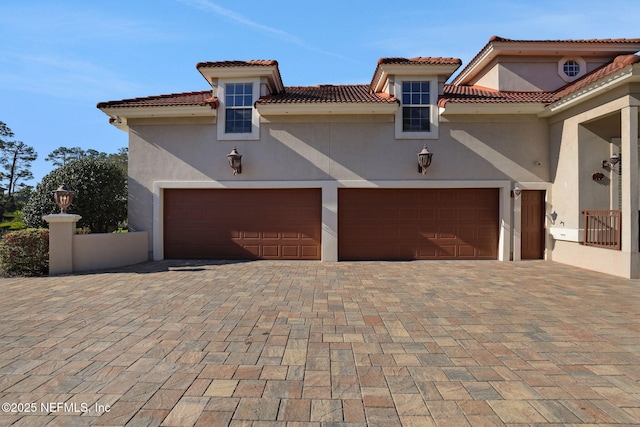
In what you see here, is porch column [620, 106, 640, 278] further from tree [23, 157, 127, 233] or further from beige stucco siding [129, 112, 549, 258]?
tree [23, 157, 127, 233]

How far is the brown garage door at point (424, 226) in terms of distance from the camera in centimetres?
1028

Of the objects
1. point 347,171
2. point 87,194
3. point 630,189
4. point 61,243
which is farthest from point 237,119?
point 630,189

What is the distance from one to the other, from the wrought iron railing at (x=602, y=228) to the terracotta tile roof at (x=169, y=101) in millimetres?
11199

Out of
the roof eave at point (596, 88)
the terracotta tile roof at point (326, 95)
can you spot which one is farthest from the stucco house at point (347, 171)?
the roof eave at point (596, 88)

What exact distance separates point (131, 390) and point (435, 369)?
2.82m

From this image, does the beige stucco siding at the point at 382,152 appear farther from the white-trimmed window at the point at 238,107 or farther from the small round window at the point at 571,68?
the small round window at the point at 571,68

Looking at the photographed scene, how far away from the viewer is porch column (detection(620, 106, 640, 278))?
7496 mm

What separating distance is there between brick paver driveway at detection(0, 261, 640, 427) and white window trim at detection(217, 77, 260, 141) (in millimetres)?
5324

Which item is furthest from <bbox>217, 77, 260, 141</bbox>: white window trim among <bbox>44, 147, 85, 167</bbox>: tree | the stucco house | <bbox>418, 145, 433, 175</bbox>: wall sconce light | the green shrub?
<bbox>44, 147, 85, 167</bbox>: tree

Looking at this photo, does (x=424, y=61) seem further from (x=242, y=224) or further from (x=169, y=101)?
(x=169, y=101)

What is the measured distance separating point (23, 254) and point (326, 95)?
9.56m

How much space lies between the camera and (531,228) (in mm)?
10328

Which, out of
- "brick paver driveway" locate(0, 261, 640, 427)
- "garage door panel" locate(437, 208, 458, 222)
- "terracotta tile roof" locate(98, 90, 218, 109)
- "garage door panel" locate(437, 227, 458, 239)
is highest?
"terracotta tile roof" locate(98, 90, 218, 109)

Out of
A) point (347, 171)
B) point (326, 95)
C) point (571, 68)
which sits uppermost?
point (571, 68)
